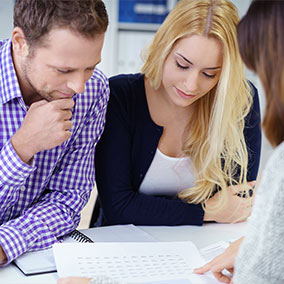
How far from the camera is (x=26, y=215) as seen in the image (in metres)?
1.16

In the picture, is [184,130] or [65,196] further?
[184,130]

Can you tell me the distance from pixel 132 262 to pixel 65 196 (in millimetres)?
303

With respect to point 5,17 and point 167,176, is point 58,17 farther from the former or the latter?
point 5,17

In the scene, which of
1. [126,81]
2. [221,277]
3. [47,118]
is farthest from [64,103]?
[221,277]

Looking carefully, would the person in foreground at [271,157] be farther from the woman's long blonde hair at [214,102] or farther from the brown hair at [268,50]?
the woman's long blonde hair at [214,102]

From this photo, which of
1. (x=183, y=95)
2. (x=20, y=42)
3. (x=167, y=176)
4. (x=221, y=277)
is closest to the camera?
(x=221, y=277)

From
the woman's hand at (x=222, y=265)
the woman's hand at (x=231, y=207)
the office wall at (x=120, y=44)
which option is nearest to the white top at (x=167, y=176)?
the woman's hand at (x=231, y=207)

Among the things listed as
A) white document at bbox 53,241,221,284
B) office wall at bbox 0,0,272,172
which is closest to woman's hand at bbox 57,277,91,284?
white document at bbox 53,241,221,284

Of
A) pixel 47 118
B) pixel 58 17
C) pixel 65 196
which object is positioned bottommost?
pixel 65 196

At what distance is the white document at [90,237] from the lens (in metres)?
1.04

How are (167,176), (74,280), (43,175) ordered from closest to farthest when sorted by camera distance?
1. (74,280)
2. (43,175)
3. (167,176)

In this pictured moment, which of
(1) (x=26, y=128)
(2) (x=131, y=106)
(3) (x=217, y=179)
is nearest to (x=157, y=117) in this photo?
(2) (x=131, y=106)

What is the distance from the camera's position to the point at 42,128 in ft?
3.78

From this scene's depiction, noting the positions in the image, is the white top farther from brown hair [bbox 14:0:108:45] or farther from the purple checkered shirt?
brown hair [bbox 14:0:108:45]
